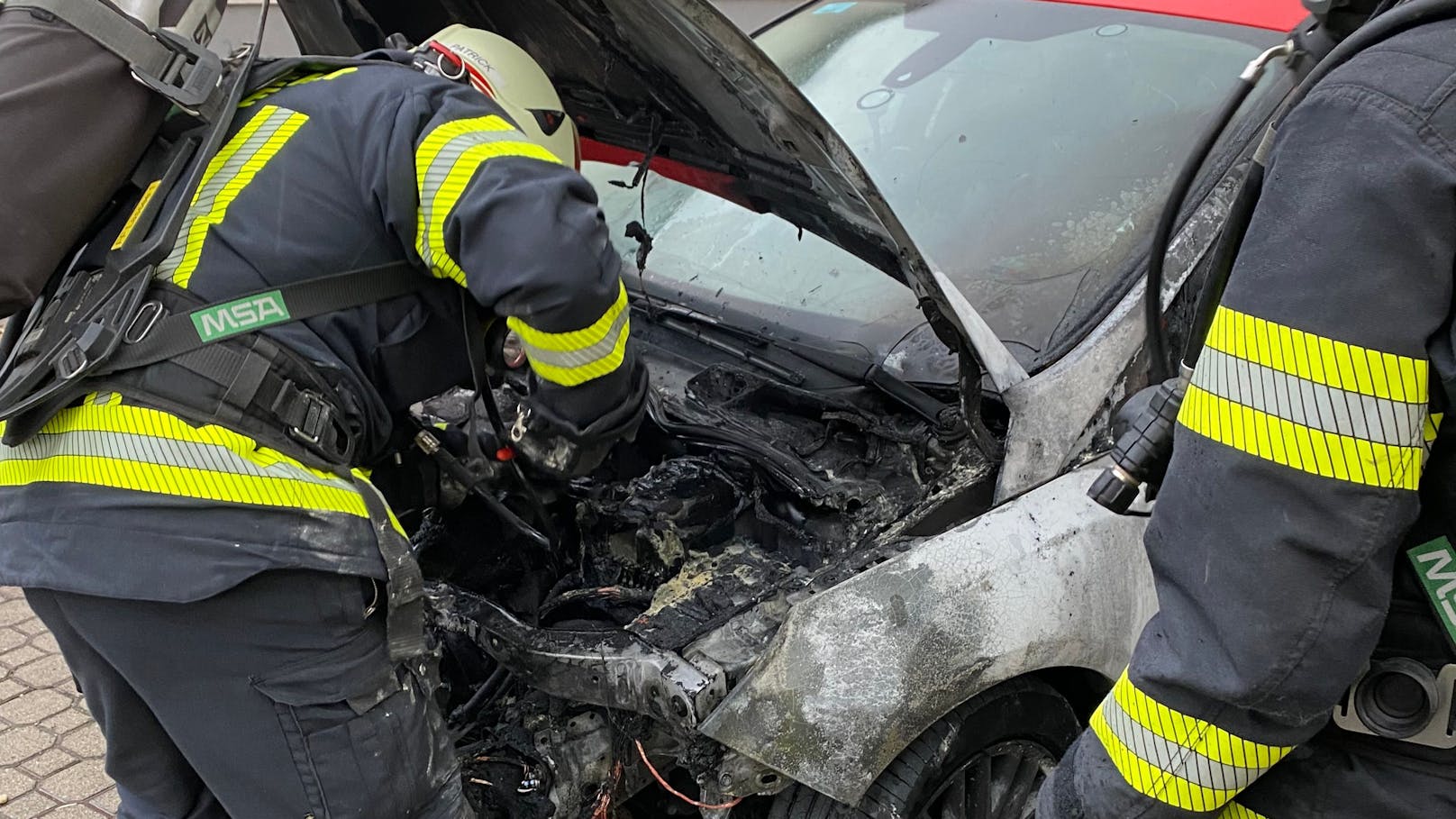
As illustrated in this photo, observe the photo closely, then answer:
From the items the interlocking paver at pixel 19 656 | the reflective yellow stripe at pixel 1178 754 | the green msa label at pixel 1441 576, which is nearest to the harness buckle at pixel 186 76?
the reflective yellow stripe at pixel 1178 754

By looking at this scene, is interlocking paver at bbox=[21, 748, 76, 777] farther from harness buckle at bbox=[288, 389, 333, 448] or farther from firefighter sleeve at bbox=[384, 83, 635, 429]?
firefighter sleeve at bbox=[384, 83, 635, 429]

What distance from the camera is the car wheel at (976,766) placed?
1.81m

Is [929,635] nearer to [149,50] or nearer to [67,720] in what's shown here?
[149,50]

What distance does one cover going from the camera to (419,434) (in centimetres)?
206

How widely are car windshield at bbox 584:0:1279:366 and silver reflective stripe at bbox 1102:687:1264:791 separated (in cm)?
113

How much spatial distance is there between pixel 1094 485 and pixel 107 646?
132cm

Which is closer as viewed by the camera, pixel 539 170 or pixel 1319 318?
pixel 1319 318

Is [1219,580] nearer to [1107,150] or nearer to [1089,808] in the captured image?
[1089,808]

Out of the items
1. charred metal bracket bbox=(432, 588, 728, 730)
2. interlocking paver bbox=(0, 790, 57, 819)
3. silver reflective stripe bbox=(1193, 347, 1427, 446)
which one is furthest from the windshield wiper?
interlocking paver bbox=(0, 790, 57, 819)

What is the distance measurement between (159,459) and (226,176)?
404 mm

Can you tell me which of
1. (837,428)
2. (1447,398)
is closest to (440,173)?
(837,428)

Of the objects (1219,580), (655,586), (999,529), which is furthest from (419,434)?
(1219,580)

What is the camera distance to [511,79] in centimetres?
207

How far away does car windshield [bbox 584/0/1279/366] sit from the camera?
2.31m
